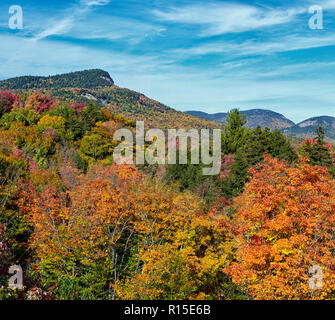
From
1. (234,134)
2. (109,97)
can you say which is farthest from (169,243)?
(109,97)

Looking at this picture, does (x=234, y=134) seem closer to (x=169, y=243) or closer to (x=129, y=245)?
(x=169, y=243)

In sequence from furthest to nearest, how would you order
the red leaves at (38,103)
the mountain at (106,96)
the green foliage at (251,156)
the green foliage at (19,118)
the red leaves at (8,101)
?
1. the mountain at (106,96)
2. the red leaves at (38,103)
3. the red leaves at (8,101)
4. the green foliage at (19,118)
5. the green foliage at (251,156)

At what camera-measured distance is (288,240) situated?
16094 millimetres

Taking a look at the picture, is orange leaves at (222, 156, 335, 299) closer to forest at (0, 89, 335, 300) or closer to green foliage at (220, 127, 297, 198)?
forest at (0, 89, 335, 300)

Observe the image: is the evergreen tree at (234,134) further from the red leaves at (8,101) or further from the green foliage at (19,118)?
the red leaves at (8,101)

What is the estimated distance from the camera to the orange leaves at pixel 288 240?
15.1 metres

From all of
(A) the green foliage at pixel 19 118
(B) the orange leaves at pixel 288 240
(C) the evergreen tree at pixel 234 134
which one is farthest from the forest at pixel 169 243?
(C) the evergreen tree at pixel 234 134

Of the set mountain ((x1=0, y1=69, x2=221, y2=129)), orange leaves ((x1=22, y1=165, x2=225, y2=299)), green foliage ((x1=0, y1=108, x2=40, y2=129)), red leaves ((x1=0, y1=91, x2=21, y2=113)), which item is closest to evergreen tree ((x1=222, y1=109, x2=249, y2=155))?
orange leaves ((x1=22, y1=165, x2=225, y2=299))

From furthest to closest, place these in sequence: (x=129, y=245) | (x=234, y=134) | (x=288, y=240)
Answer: (x=234, y=134) → (x=129, y=245) → (x=288, y=240)

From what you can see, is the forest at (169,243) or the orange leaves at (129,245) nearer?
the forest at (169,243)

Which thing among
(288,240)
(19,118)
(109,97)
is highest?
(109,97)

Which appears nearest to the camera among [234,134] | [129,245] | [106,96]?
[129,245]
